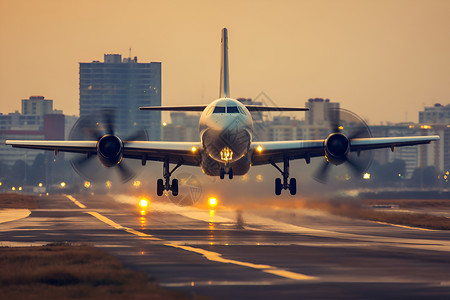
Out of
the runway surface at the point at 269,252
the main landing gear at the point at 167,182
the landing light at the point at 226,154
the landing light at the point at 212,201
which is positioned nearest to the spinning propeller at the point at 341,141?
the runway surface at the point at 269,252

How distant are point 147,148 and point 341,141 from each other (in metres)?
13.0

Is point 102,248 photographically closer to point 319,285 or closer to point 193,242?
point 193,242

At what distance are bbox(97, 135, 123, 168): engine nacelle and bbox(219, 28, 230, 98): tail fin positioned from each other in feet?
42.3

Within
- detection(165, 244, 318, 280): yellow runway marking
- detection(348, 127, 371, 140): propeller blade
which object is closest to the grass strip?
detection(165, 244, 318, 280): yellow runway marking

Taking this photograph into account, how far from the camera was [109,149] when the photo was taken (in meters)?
Result: 51.5

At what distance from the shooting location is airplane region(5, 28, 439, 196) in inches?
1876

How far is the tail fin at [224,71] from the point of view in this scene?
63.0 meters

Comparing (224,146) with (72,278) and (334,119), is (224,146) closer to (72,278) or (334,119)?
(334,119)

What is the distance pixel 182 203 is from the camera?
79250 mm

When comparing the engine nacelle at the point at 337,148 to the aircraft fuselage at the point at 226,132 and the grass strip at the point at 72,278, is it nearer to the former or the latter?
the aircraft fuselage at the point at 226,132

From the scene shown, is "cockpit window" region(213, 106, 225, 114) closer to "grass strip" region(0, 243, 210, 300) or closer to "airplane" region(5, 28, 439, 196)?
"airplane" region(5, 28, 439, 196)

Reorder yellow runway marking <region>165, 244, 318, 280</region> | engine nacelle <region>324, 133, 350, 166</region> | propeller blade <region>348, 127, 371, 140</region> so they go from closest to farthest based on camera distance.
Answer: yellow runway marking <region>165, 244, 318, 280</region>
engine nacelle <region>324, 133, 350, 166</region>
propeller blade <region>348, 127, 371, 140</region>

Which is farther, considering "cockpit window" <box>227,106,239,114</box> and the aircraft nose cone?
"cockpit window" <box>227,106,239,114</box>

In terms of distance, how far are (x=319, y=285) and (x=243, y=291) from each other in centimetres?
222
